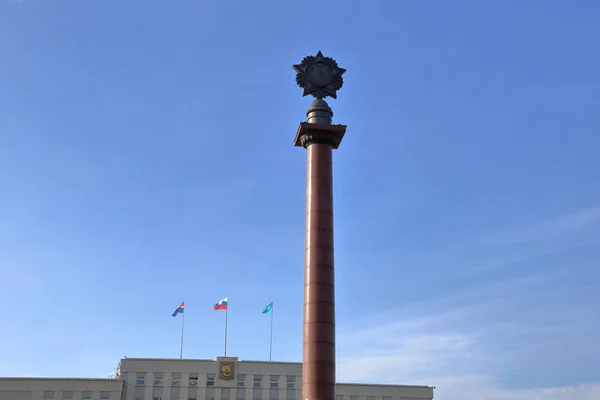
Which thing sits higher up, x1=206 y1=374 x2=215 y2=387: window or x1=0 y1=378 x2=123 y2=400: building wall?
x1=206 y1=374 x2=215 y2=387: window

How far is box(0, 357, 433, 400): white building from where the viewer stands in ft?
258

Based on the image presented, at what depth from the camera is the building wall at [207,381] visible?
8112cm

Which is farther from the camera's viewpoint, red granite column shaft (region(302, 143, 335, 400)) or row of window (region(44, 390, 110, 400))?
row of window (region(44, 390, 110, 400))

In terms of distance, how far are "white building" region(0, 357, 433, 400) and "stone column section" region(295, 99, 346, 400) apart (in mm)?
42680

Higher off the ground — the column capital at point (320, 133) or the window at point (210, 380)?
the column capital at point (320, 133)

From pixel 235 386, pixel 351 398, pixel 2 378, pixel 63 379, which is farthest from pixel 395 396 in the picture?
pixel 2 378

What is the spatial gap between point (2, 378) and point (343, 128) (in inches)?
2160

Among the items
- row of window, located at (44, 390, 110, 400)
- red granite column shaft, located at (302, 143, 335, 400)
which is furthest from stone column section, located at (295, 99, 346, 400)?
row of window, located at (44, 390, 110, 400)

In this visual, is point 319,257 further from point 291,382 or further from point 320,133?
point 291,382

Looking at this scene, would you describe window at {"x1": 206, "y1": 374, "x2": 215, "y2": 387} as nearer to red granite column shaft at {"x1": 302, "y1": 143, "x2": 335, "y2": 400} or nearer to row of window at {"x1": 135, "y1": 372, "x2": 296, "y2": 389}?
row of window at {"x1": 135, "y1": 372, "x2": 296, "y2": 389}

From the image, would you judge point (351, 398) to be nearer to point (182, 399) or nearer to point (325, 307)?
point (182, 399)

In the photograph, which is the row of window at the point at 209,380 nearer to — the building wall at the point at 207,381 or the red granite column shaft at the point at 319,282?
the building wall at the point at 207,381

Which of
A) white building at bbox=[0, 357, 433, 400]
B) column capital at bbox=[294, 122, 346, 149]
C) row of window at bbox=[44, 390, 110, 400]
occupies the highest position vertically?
column capital at bbox=[294, 122, 346, 149]

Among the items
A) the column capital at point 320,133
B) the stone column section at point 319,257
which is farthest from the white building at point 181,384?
the column capital at point 320,133
